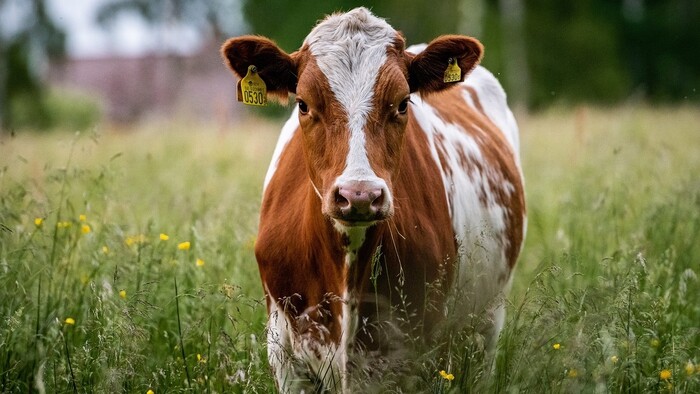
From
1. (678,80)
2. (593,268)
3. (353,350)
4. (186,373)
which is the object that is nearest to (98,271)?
(186,373)

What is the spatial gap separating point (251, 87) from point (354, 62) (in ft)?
1.90

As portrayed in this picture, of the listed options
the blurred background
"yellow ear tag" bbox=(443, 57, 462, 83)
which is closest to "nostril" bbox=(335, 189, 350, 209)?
"yellow ear tag" bbox=(443, 57, 462, 83)

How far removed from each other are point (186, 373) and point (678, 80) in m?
28.3

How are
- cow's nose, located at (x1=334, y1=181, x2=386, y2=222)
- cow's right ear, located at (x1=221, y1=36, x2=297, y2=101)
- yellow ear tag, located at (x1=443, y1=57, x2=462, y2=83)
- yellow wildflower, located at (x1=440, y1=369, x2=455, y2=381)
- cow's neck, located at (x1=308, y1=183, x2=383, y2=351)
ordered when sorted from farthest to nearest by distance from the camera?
1. yellow ear tag, located at (x1=443, y1=57, x2=462, y2=83)
2. cow's right ear, located at (x1=221, y1=36, x2=297, y2=101)
3. cow's neck, located at (x1=308, y1=183, x2=383, y2=351)
4. yellow wildflower, located at (x1=440, y1=369, x2=455, y2=381)
5. cow's nose, located at (x1=334, y1=181, x2=386, y2=222)

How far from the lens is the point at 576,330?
3330mm

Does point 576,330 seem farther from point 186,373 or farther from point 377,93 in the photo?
point 186,373

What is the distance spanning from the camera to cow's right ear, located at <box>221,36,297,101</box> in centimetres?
373

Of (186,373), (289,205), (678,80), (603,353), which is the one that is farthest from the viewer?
(678,80)

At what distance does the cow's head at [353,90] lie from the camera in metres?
3.12

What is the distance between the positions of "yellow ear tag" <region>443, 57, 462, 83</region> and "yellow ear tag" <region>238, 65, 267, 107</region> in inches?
32.2

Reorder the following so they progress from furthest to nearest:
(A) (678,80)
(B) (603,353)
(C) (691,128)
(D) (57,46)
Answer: (A) (678,80) → (D) (57,46) → (C) (691,128) → (B) (603,353)

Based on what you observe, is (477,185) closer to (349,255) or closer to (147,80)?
(349,255)

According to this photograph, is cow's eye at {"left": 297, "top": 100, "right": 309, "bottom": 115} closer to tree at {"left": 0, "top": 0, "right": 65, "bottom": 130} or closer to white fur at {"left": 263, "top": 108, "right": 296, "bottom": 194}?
white fur at {"left": 263, "top": 108, "right": 296, "bottom": 194}

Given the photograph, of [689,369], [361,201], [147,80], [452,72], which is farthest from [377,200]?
[147,80]
